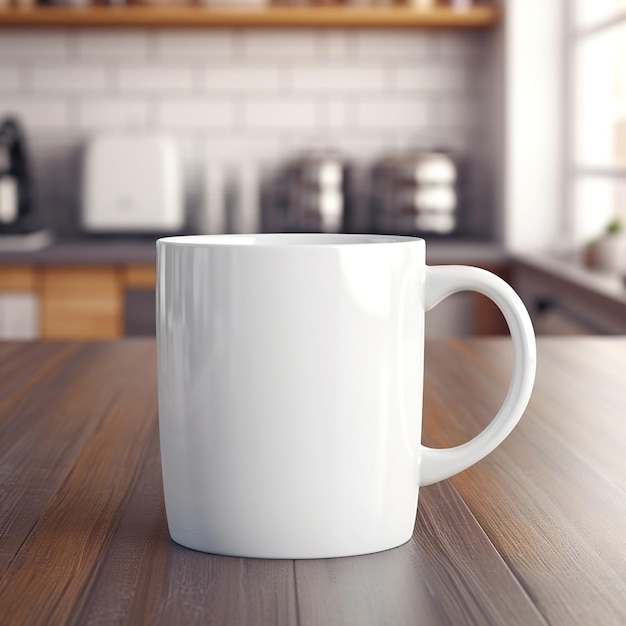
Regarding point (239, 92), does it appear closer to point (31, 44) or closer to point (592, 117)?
point (31, 44)

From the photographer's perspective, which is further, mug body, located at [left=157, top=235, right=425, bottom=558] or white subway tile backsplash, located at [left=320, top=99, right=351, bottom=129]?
white subway tile backsplash, located at [left=320, top=99, right=351, bottom=129]

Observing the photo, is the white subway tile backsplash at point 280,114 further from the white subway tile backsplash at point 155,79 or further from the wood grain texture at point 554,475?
the wood grain texture at point 554,475

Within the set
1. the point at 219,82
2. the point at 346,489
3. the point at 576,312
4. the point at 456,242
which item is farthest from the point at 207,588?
the point at 219,82

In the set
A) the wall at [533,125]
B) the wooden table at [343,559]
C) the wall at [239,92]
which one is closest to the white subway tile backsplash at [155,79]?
the wall at [239,92]

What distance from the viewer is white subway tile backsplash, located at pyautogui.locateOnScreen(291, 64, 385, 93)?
122 inches

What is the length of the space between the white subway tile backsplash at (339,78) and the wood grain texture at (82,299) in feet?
3.15

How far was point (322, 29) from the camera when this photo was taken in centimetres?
305

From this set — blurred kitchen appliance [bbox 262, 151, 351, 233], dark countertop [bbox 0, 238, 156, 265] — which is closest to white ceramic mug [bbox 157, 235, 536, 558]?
dark countertop [bbox 0, 238, 156, 265]

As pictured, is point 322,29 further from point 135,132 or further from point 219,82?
point 135,132

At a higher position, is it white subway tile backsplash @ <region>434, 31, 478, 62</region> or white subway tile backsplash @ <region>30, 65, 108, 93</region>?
white subway tile backsplash @ <region>434, 31, 478, 62</region>

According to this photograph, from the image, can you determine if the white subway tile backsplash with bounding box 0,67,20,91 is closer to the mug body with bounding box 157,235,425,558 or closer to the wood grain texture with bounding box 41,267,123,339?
the wood grain texture with bounding box 41,267,123,339

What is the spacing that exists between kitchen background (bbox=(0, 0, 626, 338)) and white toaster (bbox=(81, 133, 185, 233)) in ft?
0.13

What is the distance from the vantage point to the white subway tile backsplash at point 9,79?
10.1 ft

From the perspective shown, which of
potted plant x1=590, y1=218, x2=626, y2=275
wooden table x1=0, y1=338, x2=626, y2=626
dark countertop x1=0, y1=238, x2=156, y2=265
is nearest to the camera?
wooden table x1=0, y1=338, x2=626, y2=626
